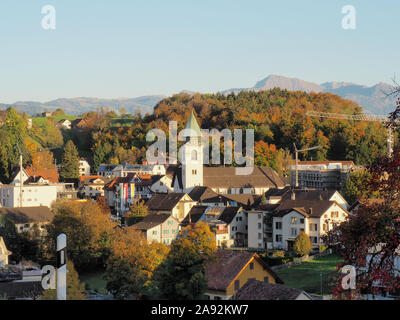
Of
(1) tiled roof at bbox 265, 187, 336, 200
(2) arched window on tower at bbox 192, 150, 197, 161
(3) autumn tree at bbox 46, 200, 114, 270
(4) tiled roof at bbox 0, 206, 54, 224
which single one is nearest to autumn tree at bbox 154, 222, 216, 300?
(3) autumn tree at bbox 46, 200, 114, 270

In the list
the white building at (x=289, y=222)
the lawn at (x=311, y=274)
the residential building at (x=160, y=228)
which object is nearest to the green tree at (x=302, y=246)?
the lawn at (x=311, y=274)

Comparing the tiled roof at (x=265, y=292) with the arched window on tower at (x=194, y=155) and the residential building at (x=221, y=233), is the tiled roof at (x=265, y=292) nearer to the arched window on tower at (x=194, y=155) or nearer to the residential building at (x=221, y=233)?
the residential building at (x=221, y=233)

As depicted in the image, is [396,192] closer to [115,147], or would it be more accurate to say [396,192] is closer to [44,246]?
[44,246]

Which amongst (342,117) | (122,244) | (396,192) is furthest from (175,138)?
(396,192)

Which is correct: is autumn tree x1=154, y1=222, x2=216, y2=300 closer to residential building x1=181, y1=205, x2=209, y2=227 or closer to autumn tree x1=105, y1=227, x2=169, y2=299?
autumn tree x1=105, y1=227, x2=169, y2=299

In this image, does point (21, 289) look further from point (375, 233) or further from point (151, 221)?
point (375, 233)

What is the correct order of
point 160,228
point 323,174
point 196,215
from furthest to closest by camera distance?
point 323,174 → point 196,215 → point 160,228

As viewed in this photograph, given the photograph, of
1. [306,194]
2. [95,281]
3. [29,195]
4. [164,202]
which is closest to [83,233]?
[95,281]

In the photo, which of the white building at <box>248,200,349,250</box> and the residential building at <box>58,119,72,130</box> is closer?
the white building at <box>248,200,349,250</box>
